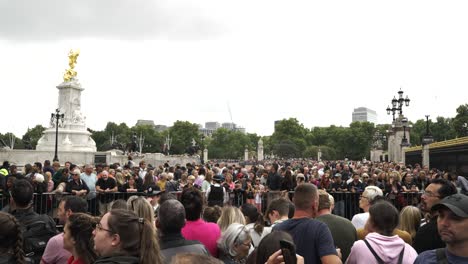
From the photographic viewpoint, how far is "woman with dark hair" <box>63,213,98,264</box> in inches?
164

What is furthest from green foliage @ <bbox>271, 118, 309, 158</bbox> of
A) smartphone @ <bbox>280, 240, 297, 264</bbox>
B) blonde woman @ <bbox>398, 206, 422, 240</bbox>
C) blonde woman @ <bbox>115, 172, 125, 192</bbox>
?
smartphone @ <bbox>280, 240, 297, 264</bbox>

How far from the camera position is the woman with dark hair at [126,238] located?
11.3ft

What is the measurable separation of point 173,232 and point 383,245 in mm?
2075

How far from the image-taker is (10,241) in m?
3.97

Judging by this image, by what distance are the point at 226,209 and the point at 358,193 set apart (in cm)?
838

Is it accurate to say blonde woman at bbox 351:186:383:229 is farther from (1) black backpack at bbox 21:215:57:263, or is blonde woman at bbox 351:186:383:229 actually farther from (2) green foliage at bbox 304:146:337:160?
(2) green foliage at bbox 304:146:337:160

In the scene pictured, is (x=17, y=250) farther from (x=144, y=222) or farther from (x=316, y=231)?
(x=316, y=231)

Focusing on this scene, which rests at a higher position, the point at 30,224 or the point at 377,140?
the point at 377,140

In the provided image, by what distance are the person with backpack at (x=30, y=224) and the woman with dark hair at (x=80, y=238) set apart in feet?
3.28

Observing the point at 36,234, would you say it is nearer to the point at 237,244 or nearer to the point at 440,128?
the point at 237,244

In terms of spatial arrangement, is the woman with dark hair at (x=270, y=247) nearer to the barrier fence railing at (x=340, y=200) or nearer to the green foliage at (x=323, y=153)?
the barrier fence railing at (x=340, y=200)

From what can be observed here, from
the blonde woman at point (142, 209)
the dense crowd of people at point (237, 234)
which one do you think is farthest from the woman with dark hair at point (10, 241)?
the blonde woman at point (142, 209)

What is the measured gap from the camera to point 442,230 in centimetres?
331

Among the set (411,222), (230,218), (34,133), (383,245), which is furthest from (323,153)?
(383,245)
